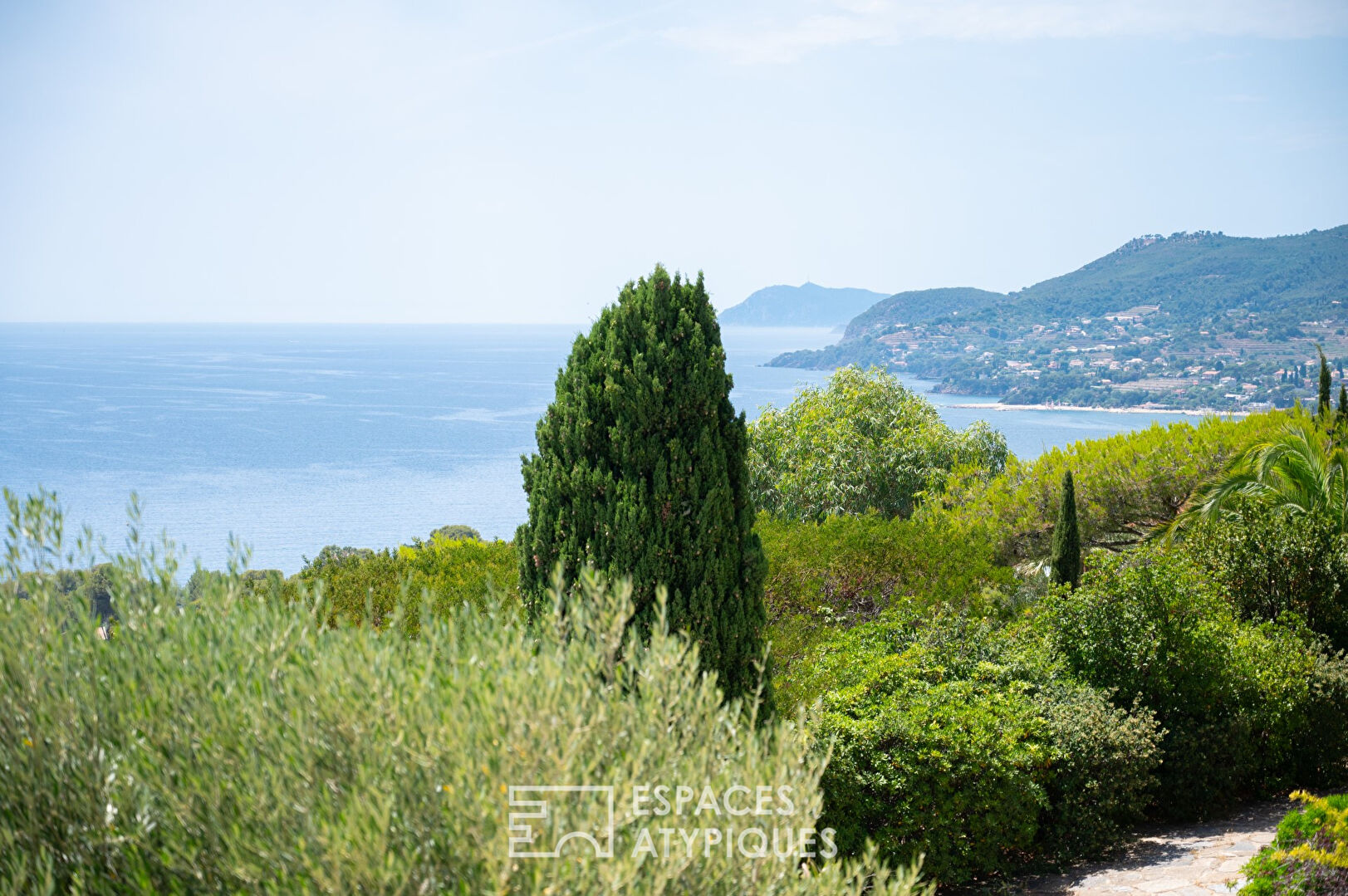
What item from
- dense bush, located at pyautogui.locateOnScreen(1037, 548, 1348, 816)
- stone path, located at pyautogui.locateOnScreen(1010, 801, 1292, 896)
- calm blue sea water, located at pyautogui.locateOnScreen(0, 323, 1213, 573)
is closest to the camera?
stone path, located at pyautogui.locateOnScreen(1010, 801, 1292, 896)

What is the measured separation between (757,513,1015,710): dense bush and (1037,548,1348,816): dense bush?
1397mm

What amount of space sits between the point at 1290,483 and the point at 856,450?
11763 mm

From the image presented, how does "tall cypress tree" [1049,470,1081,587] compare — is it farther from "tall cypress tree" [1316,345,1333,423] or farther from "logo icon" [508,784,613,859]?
"logo icon" [508,784,613,859]

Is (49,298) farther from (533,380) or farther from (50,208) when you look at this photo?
(533,380)

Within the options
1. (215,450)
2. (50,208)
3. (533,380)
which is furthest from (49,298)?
(533,380)

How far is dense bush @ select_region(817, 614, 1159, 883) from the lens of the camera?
20.3ft

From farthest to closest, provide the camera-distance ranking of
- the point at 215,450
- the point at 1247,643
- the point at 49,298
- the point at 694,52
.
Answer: the point at 49,298 → the point at 215,450 → the point at 694,52 → the point at 1247,643

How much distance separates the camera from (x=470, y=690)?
246 cm

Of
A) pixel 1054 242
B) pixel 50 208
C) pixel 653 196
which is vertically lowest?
pixel 1054 242

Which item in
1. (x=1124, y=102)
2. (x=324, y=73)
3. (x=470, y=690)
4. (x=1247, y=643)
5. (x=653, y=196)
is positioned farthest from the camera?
(x=653, y=196)

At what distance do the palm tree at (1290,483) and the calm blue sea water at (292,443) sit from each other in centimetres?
1617

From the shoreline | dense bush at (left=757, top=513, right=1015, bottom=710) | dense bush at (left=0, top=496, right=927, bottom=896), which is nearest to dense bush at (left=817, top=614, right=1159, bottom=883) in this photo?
dense bush at (left=757, top=513, right=1015, bottom=710)

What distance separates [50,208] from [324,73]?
88.2 meters

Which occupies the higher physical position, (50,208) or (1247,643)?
(50,208)
